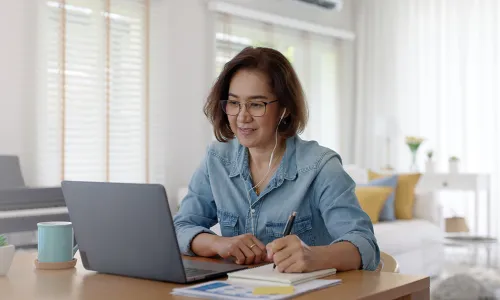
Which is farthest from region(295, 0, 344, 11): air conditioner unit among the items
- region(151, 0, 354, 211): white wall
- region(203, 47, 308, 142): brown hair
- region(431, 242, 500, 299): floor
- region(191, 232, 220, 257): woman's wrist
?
region(191, 232, 220, 257): woman's wrist

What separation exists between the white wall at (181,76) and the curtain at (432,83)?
186 cm

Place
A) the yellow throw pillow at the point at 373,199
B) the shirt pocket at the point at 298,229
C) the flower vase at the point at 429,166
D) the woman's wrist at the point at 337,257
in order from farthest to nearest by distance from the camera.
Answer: the flower vase at the point at 429,166, the yellow throw pillow at the point at 373,199, the shirt pocket at the point at 298,229, the woman's wrist at the point at 337,257

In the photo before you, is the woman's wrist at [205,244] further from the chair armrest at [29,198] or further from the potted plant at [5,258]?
the chair armrest at [29,198]

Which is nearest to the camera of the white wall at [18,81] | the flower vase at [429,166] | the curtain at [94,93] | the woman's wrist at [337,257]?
the woman's wrist at [337,257]

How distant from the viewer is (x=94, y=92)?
4480 mm

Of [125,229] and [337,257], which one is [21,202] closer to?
[125,229]

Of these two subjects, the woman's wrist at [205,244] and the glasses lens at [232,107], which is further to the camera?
the glasses lens at [232,107]

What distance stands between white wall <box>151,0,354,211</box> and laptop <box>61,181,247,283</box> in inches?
134

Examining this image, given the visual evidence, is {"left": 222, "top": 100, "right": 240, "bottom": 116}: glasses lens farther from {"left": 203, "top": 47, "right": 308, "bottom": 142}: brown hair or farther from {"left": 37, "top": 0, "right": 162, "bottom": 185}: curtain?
{"left": 37, "top": 0, "right": 162, "bottom": 185}: curtain

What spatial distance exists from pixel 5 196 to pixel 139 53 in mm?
1631

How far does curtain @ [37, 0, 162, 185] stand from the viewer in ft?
13.8

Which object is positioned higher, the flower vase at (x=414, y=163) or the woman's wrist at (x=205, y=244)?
the flower vase at (x=414, y=163)

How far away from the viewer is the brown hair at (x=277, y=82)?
1948 mm

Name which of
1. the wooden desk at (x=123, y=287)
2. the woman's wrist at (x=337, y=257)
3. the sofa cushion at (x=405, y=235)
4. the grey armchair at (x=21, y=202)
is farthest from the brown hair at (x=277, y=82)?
the sofa cushion at (x=405, y=235)
